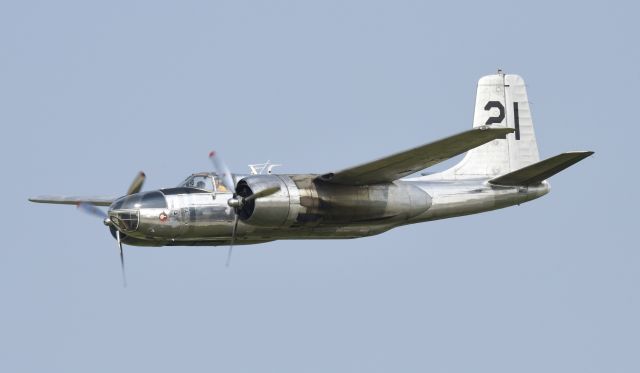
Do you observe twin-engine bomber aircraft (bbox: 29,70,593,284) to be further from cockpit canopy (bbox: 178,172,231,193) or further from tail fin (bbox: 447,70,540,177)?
tail fin (bbox: 447,70,540,177)

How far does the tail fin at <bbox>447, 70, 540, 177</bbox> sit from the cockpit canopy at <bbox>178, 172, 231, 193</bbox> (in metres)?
6.81

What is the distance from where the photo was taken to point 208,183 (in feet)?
107

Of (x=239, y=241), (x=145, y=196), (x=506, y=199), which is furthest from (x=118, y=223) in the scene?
(x=506, y=199)

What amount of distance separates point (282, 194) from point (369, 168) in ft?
6.99

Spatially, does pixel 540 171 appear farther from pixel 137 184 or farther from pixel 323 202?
pixel 137 184

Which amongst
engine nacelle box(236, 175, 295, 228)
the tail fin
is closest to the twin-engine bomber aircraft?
engine nacelle box(236, 175, 295, 228)

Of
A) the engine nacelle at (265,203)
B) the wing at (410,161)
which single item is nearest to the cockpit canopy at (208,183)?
the engine nacelle at (265,203)

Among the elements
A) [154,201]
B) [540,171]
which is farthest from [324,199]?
[540,171]

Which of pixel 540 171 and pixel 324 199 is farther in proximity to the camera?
pixel 540 171

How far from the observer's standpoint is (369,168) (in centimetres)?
3106

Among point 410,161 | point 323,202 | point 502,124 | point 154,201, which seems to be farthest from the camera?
point 502,124

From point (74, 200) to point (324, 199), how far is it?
9.38m

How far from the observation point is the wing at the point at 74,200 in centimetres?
3669

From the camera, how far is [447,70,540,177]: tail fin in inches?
1416
